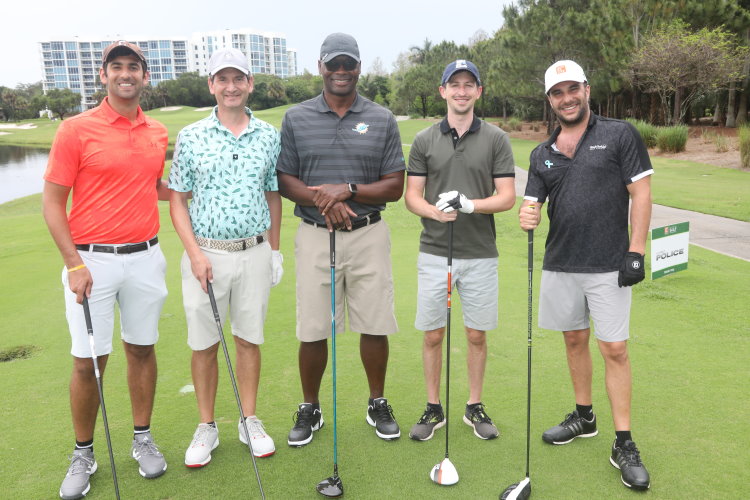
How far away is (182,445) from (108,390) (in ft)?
2.85

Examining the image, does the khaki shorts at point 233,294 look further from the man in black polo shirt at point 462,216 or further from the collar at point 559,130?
the collar at point 559,130

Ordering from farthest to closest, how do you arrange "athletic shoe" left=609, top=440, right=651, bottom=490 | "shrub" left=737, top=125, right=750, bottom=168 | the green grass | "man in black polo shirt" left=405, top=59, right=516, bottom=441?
"shrub" left=737, top=125, right=750, bottom=168 < "man in black polo shirt" left=405, top=59, right=516, bottom=441 < the green grass < "athletic shoe" left=609, top=440, right=651, bottom=490

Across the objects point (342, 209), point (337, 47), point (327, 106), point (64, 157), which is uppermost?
point (337, 47)

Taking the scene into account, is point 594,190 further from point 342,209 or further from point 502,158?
point 342,209

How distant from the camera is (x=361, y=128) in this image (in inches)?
129

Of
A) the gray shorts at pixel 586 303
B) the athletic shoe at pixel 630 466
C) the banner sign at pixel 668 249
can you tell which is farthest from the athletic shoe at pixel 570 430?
the banner sign at pixel 668 249

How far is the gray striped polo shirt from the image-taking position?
128 inches

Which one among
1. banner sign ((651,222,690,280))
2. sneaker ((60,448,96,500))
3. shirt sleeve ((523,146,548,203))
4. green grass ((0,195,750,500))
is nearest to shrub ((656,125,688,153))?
banner sign ((651,222,690,280))

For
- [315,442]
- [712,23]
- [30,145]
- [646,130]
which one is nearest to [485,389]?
[315,442]

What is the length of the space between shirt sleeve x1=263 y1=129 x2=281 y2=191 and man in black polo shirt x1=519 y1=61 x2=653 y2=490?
4.44 feet

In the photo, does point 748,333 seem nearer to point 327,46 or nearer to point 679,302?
point 679,302

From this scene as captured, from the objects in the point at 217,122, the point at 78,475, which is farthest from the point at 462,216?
the point at 78,475

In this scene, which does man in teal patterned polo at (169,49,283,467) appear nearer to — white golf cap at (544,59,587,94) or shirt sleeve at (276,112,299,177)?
shirt sleeve at (276,112,299,177)

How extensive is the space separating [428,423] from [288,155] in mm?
1671
